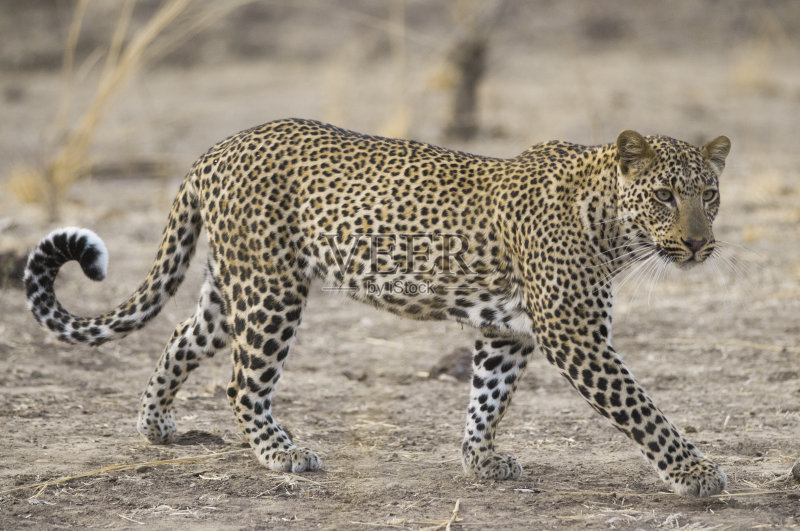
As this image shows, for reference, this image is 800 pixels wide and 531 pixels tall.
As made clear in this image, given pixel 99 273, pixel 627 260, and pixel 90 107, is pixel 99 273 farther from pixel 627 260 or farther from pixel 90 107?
pixel 90 107

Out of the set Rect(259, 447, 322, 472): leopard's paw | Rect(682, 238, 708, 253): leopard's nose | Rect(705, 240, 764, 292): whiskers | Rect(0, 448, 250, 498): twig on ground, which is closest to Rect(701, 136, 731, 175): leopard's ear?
Rect(682, 238, 708, 253): leopard's nose

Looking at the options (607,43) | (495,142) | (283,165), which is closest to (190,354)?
(283,165)

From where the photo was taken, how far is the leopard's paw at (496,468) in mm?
5711

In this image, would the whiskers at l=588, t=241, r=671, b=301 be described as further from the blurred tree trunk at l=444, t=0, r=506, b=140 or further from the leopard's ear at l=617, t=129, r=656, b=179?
the blurred tree trunk at l=444, t=0, r=506, b=140

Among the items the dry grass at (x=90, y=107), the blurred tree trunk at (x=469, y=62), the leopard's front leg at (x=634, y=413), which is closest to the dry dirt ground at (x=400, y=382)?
→ the leopard's front leg at (x=634, y=413)

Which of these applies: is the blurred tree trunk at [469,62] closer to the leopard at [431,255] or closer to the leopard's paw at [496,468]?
the leopard at [431,255]

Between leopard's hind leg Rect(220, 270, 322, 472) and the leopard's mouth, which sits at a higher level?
the leopard's mouth

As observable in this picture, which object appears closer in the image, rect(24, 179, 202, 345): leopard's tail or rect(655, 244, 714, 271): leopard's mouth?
rect(655, 244, 714, 271): leopard's mouth

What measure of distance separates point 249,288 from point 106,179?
978 centimetres

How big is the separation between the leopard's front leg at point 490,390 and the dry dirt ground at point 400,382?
14 cm

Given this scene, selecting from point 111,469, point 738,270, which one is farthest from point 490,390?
point 738,270

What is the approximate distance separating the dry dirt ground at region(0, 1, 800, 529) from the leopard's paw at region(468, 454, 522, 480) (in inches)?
3.2

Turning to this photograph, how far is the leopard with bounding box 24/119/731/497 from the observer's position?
5.22 meters

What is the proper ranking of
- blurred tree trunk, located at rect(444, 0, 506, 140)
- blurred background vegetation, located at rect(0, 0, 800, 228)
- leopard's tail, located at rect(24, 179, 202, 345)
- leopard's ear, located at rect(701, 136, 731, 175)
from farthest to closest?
blurred tree trunk, located at rect(444, 0, 506, 140), blurred background vegetation, located at rect(0, 0, 800, 228), leopard's tail, located at rect(24, 179, 202, 345), leopard's ear, located at rect(701, 136, 731, 175)
